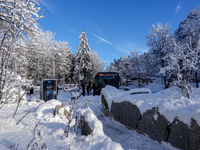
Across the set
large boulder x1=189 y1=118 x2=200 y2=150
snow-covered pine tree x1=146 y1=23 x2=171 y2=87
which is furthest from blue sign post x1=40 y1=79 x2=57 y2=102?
snow-covered pine tree x1=146 y1=23 x2=171 y2=87

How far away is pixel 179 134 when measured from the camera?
284 centimetres

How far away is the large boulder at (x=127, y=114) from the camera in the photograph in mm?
4184

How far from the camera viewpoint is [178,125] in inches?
112

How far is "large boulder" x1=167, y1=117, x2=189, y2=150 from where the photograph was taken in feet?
8.89

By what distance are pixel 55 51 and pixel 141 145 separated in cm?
3085

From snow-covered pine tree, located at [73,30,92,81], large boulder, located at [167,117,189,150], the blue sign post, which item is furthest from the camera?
snow-covered pine tree, located at [73,30,92,81]

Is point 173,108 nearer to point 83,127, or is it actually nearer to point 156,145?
point 156,145

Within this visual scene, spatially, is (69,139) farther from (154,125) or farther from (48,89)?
(48,89)

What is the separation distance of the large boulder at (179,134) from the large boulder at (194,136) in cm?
8

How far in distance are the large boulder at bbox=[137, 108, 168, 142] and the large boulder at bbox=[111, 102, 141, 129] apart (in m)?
0.27

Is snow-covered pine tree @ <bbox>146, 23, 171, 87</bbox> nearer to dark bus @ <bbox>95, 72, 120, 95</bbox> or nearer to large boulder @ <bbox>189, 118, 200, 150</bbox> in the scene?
dark bus @ <bbox>95, 72, 120, 95</bbox>

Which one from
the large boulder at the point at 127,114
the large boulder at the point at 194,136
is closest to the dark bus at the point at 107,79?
the large boulder at the point at 127,114

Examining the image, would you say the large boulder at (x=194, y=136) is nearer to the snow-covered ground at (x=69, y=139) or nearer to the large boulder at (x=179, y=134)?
the large boulder at (x=179, y=134)

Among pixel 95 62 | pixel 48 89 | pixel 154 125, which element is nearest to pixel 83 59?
pixel 95 62
